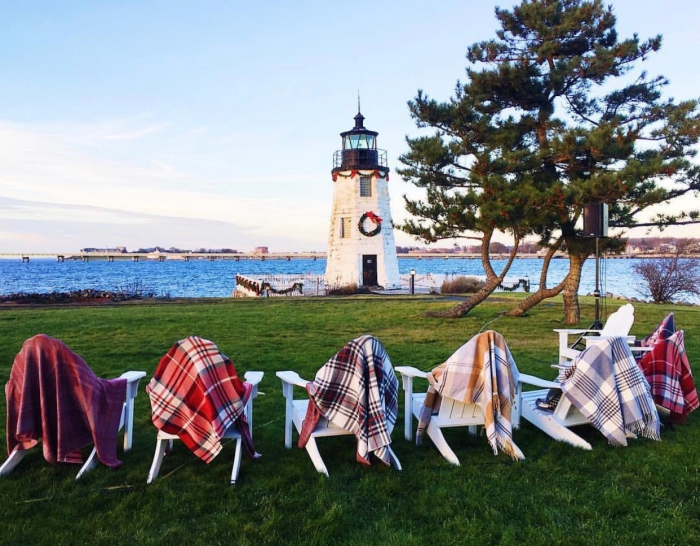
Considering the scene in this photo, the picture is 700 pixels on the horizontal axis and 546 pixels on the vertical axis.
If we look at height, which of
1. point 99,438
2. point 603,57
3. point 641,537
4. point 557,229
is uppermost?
point 603,57

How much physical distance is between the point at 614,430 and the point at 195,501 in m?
3.36

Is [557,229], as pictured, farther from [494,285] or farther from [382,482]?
[382,482]

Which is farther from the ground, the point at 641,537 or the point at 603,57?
the point at 603,57

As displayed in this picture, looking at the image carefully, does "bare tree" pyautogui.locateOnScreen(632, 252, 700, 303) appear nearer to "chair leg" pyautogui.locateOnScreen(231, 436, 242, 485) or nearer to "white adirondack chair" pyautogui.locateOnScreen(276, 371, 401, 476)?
"white adirondack chair" pyautogui.locateOnScreen(276, 371, 401, 476)

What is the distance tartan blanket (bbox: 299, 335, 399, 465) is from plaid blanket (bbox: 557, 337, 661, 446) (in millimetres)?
1636

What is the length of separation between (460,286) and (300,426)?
63.7 ft

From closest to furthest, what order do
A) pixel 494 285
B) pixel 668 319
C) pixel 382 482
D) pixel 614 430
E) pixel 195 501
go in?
1. pixel 195 501
2. pixel 382 482
3. pixel 614 430
4. pixel 668 319
5. pixel 494 285

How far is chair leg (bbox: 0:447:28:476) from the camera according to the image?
403cm

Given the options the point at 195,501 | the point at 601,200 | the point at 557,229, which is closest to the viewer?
the point at 195,501

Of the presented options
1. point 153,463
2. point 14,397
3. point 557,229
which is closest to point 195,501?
point 153,463

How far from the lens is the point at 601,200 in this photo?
36.3 feet

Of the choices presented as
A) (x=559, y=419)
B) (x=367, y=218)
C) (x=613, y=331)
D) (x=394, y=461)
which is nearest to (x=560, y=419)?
(x=559, y=419)

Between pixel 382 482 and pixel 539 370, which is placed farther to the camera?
pixel 539 370

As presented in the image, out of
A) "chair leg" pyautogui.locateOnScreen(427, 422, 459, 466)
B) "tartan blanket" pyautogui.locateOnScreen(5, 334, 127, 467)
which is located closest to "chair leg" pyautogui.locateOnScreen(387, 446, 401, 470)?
"chair leg" pyautogui.locateOnScreen(427, 422, 459, 466)
